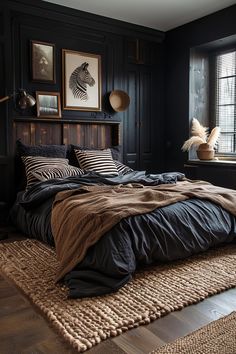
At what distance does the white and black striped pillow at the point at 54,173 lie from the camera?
3602 mm

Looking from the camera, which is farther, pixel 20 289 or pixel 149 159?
pixel 149 159

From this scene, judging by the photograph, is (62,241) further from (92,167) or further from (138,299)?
(92,167)

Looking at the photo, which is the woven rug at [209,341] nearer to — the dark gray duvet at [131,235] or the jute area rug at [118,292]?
the jute area rug at [118,292]

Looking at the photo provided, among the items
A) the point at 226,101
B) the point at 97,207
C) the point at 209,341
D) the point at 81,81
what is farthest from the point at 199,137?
the point at 209,341

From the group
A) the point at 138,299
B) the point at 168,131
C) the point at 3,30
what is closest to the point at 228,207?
the point at 138,299

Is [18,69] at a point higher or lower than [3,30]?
lower

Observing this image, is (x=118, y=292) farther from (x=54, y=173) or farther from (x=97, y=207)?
(x=54, y=173)

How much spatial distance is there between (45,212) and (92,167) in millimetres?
1190

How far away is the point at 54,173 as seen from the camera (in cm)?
366

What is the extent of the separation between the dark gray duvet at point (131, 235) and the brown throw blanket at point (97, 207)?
0.16ft

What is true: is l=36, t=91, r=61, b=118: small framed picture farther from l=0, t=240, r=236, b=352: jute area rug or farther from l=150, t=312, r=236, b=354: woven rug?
l=150, t=312, r=236, b=354: woven rug

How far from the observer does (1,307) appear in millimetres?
1981

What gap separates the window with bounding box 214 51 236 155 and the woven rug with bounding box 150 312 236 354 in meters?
3.42

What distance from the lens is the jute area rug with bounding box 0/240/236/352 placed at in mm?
1737
